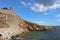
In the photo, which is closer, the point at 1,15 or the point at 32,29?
the point at 1,15

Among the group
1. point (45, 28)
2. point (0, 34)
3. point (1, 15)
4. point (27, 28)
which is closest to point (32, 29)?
point (27, 28)

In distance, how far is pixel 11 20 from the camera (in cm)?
8150

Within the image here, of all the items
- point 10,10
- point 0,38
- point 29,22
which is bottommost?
point 0,38

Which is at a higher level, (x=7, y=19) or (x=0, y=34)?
(x=7, y=19)

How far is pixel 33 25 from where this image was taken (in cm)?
9981

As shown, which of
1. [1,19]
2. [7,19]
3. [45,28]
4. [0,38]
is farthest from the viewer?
[45,28]

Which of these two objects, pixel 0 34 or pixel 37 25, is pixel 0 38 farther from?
pixel 37 25

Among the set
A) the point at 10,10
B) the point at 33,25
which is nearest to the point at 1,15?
the point at 10,10

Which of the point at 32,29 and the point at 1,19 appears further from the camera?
the point at 32,29

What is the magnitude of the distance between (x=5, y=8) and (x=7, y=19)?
17.1m

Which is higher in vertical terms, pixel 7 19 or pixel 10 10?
pixel 10 10

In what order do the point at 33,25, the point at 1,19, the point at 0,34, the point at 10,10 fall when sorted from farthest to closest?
the point at 33,25
the point at 10,10
the point at 1,19
the point at 0,34

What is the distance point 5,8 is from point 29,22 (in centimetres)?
1827

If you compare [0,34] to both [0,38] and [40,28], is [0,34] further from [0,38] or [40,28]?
[40,28]
